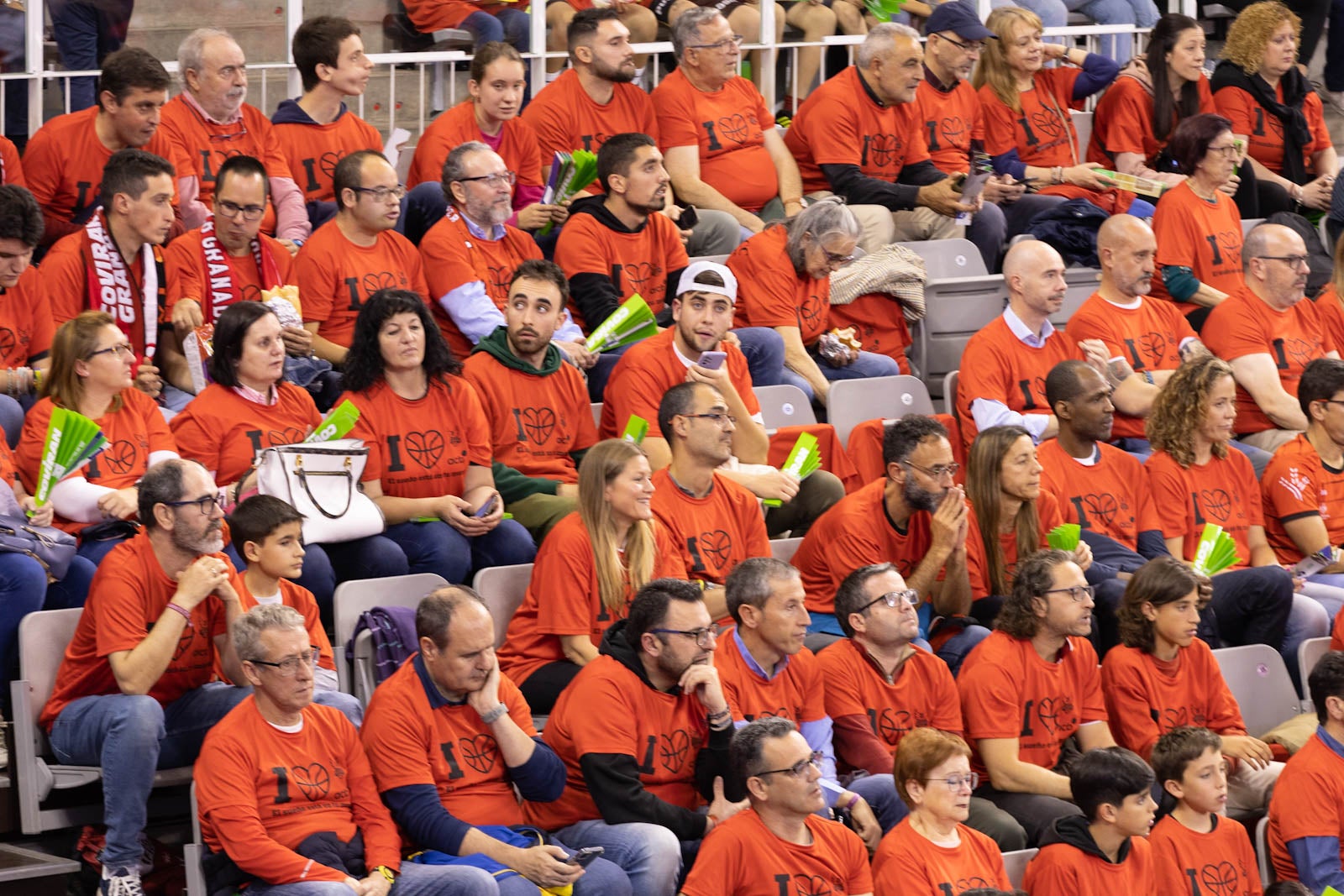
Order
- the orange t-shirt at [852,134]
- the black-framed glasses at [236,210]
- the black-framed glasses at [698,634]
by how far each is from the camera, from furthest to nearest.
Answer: the orange t-shirt at [852,134], the black-framed glasses at [236,210], the black-framed glasses at [698,634]

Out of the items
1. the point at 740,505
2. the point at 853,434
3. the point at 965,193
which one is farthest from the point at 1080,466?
the point at 965,193

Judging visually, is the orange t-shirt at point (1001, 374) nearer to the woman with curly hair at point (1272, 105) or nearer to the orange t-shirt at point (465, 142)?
the orange t-shirt at point (465, 142)

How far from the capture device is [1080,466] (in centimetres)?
707

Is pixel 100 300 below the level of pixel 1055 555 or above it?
above

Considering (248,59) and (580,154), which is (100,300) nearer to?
(580,154)

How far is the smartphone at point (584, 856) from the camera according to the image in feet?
17.1

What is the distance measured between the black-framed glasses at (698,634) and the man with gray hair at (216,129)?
270 centimetres

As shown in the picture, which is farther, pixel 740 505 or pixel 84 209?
pixel 84 209

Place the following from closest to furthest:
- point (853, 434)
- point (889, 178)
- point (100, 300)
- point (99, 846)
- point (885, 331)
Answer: point (99, 846)
point (100, 300)
point (853, 434)
point (885, 331)
point (889, 178)

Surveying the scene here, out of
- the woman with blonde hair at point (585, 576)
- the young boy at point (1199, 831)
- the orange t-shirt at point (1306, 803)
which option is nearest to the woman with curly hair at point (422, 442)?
A: the woman with blonde hair at point (585, 576)

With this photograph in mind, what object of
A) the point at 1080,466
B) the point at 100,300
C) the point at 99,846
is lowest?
the point at 99,846

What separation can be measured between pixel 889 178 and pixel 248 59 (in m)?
2.96

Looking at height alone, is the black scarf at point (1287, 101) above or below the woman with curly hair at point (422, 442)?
above

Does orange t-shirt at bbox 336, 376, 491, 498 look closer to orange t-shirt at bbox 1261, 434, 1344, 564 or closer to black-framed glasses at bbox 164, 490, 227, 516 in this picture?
black-framed glasses at bbox 164, 490, 227, 516
